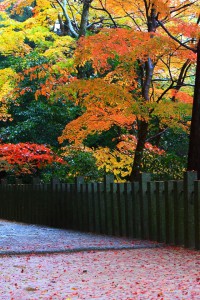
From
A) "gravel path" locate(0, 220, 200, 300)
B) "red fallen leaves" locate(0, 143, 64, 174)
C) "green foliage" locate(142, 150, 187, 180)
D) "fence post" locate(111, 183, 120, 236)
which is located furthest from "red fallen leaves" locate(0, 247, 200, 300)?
"red fallen leaves" locate(0, 143, 64, 174)

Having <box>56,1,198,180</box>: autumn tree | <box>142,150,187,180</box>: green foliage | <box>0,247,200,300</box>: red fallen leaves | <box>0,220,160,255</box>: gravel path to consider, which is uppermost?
<box>56,1,198,180</box>: autumn tree

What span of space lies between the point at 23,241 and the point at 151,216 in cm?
220

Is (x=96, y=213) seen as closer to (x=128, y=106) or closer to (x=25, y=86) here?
(x=128, y=106)

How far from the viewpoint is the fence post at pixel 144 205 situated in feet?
32.3

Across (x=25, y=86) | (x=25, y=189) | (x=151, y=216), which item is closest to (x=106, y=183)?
(x=151, y=216)

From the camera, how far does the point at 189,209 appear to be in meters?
8.59

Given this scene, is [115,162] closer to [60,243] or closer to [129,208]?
[129,208]

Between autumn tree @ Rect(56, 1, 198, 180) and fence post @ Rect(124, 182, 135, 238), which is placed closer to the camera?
fence post @ Rect(124, 182, 135, 238)

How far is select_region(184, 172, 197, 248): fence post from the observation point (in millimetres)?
8531

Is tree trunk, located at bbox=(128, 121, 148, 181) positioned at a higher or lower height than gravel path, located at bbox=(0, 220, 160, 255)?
higher

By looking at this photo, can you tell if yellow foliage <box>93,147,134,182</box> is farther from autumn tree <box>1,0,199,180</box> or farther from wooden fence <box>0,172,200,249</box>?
wooden fence <box>0,172,200,249</box>

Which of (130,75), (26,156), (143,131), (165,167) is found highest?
(130,75)

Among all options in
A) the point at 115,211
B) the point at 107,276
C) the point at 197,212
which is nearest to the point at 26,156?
the point at 115,211

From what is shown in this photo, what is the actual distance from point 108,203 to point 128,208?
2.78ft
